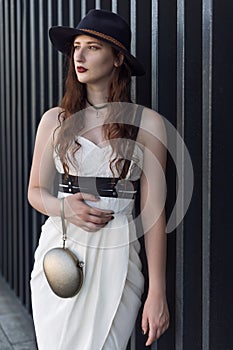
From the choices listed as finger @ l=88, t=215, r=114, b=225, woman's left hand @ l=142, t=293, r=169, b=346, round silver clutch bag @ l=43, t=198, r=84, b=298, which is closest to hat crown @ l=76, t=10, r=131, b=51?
finger @ l=88, t=215, r=114, b=225

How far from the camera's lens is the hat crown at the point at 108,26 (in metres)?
2.21

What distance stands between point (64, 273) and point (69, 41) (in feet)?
3.00

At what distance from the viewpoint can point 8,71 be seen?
497 cm

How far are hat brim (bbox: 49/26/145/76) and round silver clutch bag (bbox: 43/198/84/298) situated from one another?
0.76 metres

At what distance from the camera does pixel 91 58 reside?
7.33ft

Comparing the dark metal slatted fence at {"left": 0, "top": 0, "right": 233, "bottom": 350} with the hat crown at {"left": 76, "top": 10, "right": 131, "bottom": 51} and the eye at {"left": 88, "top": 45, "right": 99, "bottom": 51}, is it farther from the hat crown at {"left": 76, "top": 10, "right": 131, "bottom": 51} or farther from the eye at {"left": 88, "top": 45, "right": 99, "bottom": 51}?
the eye at {"left": 88, "top": 45, "right": 99, "bottom": 51}

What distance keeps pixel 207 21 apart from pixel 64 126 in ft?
2.20

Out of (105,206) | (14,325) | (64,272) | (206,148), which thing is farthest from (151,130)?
(14,325)

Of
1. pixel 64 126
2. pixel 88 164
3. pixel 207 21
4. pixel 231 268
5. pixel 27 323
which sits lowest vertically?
pixel 27 323

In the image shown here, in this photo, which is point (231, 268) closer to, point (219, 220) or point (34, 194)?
point (219, 220)

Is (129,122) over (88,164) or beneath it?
over

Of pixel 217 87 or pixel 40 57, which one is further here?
pixel 40 57

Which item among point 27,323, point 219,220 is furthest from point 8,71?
point 219,220

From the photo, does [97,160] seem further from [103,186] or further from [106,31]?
[106,31]
